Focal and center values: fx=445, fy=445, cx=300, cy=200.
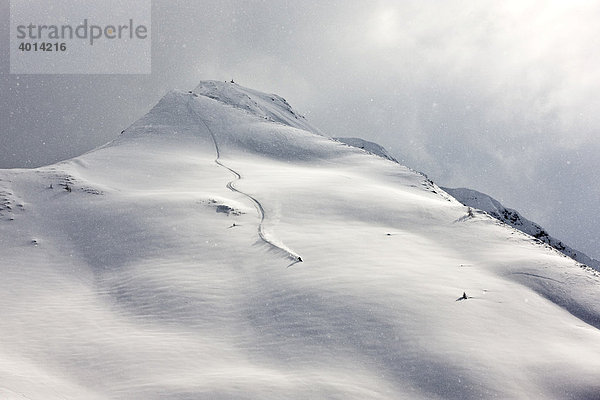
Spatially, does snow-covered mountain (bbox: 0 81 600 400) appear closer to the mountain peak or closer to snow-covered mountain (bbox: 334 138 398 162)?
the mountain peak

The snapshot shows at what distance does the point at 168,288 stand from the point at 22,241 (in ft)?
22.6

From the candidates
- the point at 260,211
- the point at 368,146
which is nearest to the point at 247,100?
the point at 260,211

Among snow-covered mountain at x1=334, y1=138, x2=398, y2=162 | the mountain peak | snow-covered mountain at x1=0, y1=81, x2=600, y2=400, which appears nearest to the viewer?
snow-covered mountain at x1=0, y1=81, x2=600, y2=400

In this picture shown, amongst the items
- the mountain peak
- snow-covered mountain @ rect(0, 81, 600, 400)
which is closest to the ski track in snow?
snow-covered mountain @ rect(0, 81, 600, 400)

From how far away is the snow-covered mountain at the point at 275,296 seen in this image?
8.13 metres

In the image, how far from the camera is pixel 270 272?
12.7 meters

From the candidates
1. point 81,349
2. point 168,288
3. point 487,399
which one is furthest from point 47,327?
point 487,399

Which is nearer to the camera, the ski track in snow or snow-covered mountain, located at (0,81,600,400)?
snow-covered mountain, located at (0,81,600,400)

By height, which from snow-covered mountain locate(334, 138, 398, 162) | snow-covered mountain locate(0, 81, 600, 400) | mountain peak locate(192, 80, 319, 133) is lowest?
snow-covered mountain locate(0, 81, 600, 400)

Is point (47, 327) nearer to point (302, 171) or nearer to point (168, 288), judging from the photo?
point (168, 288)

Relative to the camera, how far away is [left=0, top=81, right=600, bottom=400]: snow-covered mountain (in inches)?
320

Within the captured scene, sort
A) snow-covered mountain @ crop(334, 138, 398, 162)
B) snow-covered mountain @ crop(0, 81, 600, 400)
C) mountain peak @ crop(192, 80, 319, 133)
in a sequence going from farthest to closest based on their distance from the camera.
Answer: snow-covered mountain @ crop(334, 138, 398, 162)
mountain peak @ crop(192, 80, 319, 133)
snow-covered mountain @ crop(0, 81, 600, 400)

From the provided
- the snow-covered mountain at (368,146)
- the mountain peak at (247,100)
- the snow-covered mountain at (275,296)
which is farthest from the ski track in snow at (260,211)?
the snow-covered mountain at (368,146)

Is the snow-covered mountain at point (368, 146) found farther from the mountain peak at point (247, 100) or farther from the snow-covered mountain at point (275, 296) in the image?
the snow-covered mountain at point (275, 296)
